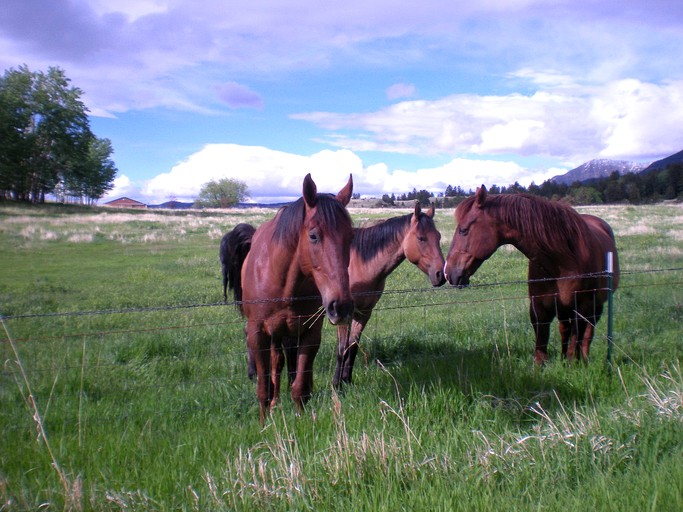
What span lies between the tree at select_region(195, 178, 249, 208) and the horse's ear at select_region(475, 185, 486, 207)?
103 metres

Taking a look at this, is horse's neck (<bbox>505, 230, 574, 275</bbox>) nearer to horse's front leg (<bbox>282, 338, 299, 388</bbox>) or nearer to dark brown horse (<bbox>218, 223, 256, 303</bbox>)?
horse's front leg (<bbox>282, 338, 299, 388</bbox>)

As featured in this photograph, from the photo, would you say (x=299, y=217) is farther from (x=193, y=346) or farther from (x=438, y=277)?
(x=193, y=346)

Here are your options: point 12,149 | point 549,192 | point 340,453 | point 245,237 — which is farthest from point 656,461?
→ point 12,149

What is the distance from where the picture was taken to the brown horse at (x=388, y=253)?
6133 millimetres

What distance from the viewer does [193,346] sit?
680cm

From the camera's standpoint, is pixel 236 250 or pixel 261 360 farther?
pixel 236 250

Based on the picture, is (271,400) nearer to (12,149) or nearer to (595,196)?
(595,196)

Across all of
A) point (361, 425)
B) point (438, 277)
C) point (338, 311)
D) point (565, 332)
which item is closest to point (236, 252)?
point (438, 277)

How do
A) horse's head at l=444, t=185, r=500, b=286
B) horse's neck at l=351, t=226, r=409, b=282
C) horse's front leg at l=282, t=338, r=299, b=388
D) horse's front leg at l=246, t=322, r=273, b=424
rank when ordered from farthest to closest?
1. horse's neck at l=351, t=226, r=409, b=282
2. horse's head at l=444, t=185, r=500, b=286
3. horse's front leg at l=282, t=338, r=299, b=388
4. horse's front leg at l=246, t=322, r=273, b=424

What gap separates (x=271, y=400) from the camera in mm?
4590

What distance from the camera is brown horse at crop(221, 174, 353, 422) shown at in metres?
3.71

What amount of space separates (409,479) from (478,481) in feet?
1.30

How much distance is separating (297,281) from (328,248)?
25.2 inches

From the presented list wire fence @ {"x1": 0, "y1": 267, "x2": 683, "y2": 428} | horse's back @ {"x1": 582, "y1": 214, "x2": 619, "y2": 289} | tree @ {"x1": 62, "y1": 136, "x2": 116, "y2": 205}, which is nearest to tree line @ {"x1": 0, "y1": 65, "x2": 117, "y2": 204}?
tree @ {"x1": 62, "y1": 136, "x2": 116, "y2": 205}
